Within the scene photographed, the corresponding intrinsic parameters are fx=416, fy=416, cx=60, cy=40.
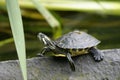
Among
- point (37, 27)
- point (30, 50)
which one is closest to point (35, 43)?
point (30, 50)

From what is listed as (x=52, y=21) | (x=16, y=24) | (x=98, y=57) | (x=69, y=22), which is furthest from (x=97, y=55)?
(x=69, y=22)

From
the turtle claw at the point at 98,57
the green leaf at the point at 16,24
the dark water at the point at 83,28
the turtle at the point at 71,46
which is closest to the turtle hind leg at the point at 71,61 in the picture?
the turtle at the point at 71,46

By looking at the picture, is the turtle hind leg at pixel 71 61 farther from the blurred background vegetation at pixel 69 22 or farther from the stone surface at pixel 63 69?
the blurred background vegetation at pixel 69 22

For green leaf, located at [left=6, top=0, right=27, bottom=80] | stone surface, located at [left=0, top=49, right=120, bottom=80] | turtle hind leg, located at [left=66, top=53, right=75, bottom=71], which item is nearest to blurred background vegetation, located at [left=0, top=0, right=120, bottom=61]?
stone surface, located at [left=0, top=49, right=120, bottom=80]

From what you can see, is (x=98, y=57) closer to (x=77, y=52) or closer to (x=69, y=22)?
(x=77, y=52)

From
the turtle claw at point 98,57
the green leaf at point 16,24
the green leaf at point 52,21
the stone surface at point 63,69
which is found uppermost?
the green leaf at point 16,24

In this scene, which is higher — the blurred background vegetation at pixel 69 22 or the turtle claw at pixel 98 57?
the turtle claw at pixel 98 57

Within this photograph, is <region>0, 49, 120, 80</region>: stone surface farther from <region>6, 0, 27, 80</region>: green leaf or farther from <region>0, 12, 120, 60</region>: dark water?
<region>0, 12, 120, 60</region>: dark water
